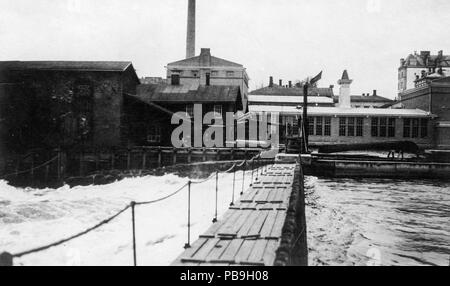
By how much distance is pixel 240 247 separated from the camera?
226 inches

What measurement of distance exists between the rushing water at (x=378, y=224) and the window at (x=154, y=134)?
578 inches

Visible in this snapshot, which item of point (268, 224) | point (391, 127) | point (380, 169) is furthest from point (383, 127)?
point (268, 224)

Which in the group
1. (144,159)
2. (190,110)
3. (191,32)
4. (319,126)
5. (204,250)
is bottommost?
(144,159)

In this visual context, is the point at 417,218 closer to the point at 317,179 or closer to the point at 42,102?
the point at 317,179

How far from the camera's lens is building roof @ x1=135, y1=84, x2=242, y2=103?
34.1m

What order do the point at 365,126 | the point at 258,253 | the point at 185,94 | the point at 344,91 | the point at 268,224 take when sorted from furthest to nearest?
the point at 344,91
the point at 365,126
the point at 185,94
the point at 268,224
the point at 258,253

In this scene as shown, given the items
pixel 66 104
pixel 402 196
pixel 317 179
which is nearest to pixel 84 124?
pixel 66 104

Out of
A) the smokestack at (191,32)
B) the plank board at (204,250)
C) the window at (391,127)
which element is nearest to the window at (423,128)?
the window at (391,127)

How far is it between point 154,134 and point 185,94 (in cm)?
491

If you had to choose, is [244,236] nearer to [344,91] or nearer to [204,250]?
[204,250]

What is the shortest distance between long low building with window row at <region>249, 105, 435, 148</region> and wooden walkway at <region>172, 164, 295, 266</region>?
29396 mm

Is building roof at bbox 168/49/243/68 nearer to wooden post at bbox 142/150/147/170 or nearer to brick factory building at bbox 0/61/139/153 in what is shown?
A: brick factory building at bbox 0/61/139/153

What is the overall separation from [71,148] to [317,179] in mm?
18421

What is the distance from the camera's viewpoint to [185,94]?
34844 millimetres
